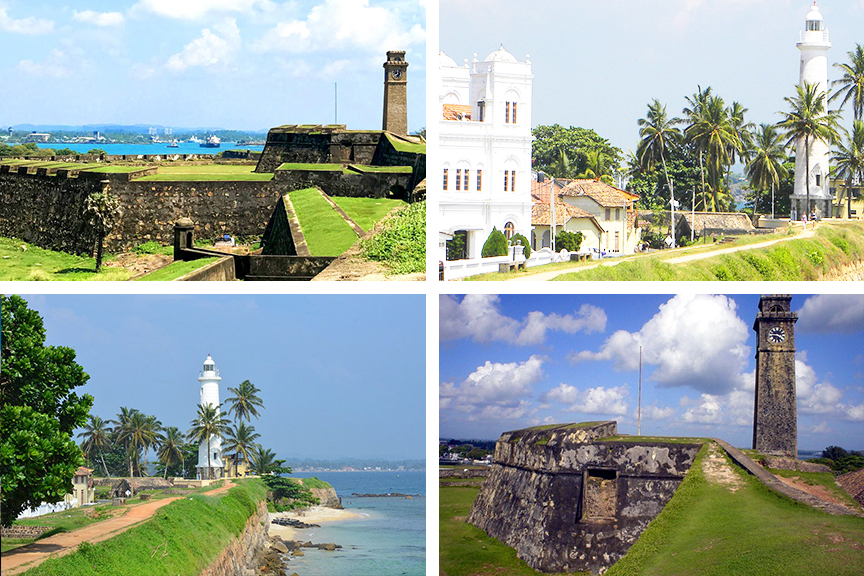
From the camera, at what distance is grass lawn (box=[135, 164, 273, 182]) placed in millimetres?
16109

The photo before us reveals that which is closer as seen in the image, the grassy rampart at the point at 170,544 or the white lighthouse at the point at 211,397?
the grassy rampart at the point at 170,544

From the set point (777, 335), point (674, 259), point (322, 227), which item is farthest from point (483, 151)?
point (777, 335)

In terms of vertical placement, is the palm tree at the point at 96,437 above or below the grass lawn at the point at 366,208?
below

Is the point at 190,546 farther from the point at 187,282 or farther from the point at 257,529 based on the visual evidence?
the point at 187,282

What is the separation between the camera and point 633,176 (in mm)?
12016

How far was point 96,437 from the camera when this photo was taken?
1112 cm

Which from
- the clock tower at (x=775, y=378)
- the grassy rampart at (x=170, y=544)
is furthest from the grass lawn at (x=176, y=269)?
the clock tower at (x=775, y=378)

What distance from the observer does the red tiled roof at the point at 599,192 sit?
1159cm

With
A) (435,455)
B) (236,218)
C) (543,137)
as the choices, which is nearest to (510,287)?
(435,455)

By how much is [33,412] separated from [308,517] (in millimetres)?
5393

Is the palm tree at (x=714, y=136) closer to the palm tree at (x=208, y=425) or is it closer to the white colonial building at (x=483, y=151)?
the white colonial building at (x=483, y=151)

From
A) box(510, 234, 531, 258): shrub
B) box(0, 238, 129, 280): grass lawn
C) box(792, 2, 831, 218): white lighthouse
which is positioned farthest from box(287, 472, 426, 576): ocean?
box(792, 2, 831, 218): white lighthouse

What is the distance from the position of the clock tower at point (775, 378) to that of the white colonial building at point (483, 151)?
8.81 ft

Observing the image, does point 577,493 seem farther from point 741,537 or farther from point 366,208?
point 366,208
